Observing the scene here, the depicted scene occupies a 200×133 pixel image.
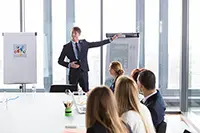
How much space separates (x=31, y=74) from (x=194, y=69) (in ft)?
10.2

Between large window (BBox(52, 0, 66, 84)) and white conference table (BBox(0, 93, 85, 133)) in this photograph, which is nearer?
white conference table (BBox(0, 93, 85, 133))

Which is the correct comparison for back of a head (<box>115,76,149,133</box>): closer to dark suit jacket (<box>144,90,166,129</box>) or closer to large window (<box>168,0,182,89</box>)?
dark suit jacket (<box>144,90,166,129</box>)

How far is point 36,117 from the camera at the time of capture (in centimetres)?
313

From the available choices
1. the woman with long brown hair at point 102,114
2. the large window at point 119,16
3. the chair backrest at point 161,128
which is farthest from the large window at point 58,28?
the woman with long brown hair at point 102,114

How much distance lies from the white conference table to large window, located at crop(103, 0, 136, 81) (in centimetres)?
293

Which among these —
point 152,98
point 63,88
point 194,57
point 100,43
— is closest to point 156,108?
point 152,98

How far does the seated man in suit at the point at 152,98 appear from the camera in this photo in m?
2.84

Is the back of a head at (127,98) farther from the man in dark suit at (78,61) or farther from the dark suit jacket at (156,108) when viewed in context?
the man in dark suit at (78,61)

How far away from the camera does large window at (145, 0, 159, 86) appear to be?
21.8 ft

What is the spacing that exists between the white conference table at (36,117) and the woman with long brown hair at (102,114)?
72cm

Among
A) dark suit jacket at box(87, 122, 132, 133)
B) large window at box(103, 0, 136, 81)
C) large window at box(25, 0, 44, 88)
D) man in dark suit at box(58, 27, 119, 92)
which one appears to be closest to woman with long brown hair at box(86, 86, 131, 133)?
dark suit jacket at box(87, 122, 132, 133)

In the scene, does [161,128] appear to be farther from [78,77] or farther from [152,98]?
[78,77]

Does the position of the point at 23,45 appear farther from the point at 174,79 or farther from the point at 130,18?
the point at 174,79

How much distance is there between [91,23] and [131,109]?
4567 mm
